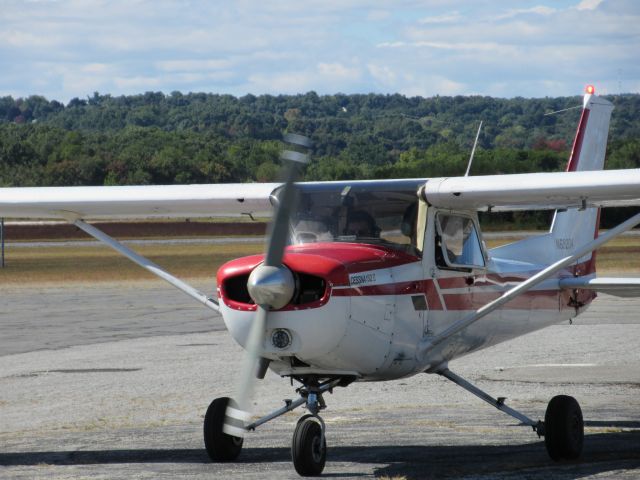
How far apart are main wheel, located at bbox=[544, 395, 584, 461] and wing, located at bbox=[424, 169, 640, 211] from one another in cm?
176

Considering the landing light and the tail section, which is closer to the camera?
the landing light

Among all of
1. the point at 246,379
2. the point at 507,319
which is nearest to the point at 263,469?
the point at 246,379

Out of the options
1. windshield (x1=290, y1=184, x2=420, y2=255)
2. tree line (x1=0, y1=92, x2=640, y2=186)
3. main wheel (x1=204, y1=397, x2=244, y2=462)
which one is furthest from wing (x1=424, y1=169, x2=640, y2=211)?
tree line (x1=0, y1=92, x2=640, y2=186)

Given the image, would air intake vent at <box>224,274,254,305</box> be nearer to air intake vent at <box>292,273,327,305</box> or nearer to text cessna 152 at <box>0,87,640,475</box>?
text cessna 152 at <box>0,87,640,475</box>

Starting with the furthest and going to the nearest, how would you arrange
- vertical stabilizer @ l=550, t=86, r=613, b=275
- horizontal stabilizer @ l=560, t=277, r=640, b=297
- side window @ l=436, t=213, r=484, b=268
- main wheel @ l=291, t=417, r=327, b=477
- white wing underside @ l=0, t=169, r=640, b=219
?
vertical stabilizer @ l=550, t=86, r=613, b=275 < horizontal stabilizer @ l=560, t=277, r=640, b=297 < side window @ l=436, t=213, r=484, b=268 < white wing underside @ l=0, t=169, r=640, b=219 < main wheel @ l=291, t=417, r=327, b=477

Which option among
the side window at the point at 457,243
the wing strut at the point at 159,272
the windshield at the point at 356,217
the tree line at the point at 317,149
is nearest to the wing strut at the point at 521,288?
the side window at the point at 457,243

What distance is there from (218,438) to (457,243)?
263 cm

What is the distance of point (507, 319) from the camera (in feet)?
35.5

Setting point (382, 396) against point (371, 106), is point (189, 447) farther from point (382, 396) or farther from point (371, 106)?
point (371, 106)

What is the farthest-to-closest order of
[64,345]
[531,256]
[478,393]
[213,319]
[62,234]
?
[62,234] → [213,319] → [64,345] → [531,256] → [478,393]

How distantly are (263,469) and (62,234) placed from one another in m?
63.9

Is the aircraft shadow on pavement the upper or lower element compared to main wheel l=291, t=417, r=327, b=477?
lower

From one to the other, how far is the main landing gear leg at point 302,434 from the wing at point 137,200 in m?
2.05

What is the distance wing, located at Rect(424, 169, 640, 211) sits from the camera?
9.05m
